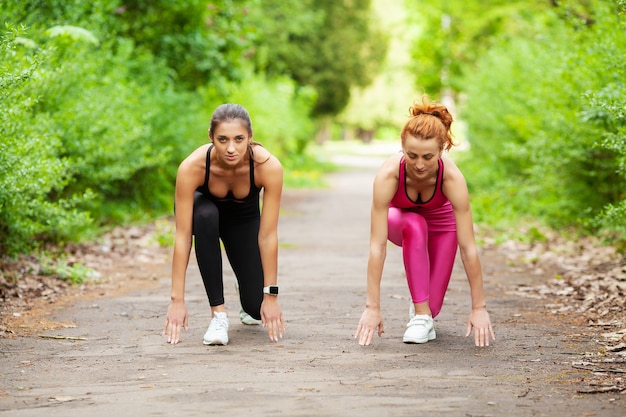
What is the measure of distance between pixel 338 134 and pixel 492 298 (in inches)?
3425

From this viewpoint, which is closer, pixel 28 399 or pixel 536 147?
pixel 28 399

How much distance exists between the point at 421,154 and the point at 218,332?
1735 mm

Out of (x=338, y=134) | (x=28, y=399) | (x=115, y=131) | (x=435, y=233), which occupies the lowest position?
(x=28, y=399)

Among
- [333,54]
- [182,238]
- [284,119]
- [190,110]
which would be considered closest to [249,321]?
[182,238]

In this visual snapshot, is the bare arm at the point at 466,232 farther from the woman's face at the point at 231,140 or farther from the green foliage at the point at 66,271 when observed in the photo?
the green foliage at the point at 66,271

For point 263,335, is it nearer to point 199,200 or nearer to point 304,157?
point 199,200

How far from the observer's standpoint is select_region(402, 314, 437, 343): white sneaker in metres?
5.85

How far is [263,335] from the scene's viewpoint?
6227 mm

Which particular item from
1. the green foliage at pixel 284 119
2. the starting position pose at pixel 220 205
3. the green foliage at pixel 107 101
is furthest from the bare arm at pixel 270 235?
the green foliage at pixel 284 119

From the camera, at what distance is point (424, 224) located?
19.7 ft

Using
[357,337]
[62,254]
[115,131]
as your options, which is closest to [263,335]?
[357,337]

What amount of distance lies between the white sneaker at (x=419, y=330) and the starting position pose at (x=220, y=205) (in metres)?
0.83

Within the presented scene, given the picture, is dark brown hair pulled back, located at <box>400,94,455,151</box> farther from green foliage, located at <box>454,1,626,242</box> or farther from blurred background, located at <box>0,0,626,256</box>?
green foliage, located at <box>454,1,626,242</box>

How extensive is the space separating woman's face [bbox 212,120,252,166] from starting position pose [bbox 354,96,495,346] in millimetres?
884
